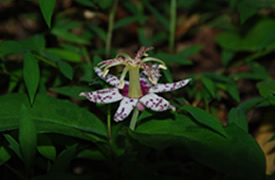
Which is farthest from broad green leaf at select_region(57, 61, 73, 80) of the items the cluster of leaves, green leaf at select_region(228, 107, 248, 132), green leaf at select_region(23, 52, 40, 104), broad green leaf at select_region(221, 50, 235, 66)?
broad green leaf at select_region(221, 50, 235, 66)

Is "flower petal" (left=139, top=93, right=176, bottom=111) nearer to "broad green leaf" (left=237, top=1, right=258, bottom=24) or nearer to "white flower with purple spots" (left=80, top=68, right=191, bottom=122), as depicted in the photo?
"white flower with purple spots" (left=80, top=68, right=191, bottom=122)

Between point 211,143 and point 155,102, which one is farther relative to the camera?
point 155,102

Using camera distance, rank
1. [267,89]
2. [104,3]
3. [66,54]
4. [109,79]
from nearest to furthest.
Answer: [109,79]
[267,89]
[66,54]
[104,3]

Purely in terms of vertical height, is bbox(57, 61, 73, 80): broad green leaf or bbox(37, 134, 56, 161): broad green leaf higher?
bbox(57, 61, 73, 80): broad green leaf

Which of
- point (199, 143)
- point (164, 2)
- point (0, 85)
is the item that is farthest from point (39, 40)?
point (164, 2)

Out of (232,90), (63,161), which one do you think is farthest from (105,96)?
(232,90)

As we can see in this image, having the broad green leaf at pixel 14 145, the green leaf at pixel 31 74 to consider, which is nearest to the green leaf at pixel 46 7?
the green leaf at pixel 31 74

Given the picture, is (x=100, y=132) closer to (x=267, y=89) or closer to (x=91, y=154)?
(x=91, y=154)
